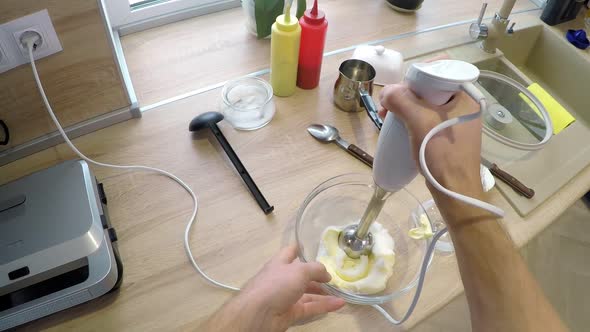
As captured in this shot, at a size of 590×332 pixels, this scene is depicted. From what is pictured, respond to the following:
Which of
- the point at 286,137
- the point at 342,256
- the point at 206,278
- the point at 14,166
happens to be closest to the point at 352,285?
the point at 342,256

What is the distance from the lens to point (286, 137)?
841 mm

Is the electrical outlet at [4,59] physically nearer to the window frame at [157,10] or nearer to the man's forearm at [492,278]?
the window frame at [157,10]

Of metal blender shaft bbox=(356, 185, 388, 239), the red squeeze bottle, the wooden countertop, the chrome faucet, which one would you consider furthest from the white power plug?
the chrome faucet

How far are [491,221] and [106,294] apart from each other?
0.58 m

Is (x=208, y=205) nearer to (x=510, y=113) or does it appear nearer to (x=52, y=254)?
(x=52, y=254)

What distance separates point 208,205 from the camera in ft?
2.39

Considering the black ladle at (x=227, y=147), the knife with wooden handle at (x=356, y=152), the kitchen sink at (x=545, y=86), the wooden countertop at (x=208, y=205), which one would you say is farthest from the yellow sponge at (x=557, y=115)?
the black ladle at (x=227, y=147)

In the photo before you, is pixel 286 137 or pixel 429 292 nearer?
pixel 429 292

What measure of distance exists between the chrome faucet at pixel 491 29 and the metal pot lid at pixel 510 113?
0.40 feet

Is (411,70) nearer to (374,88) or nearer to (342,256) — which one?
(342,256)

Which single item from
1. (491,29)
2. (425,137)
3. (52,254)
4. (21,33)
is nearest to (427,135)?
(425,137)

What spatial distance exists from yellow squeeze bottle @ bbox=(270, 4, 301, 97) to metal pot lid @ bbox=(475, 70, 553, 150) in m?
0.46

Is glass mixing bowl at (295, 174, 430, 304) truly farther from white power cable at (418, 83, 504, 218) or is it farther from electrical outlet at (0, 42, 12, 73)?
electrical outlet at (0, 42, 12, 73)

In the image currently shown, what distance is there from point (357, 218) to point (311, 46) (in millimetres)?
389
